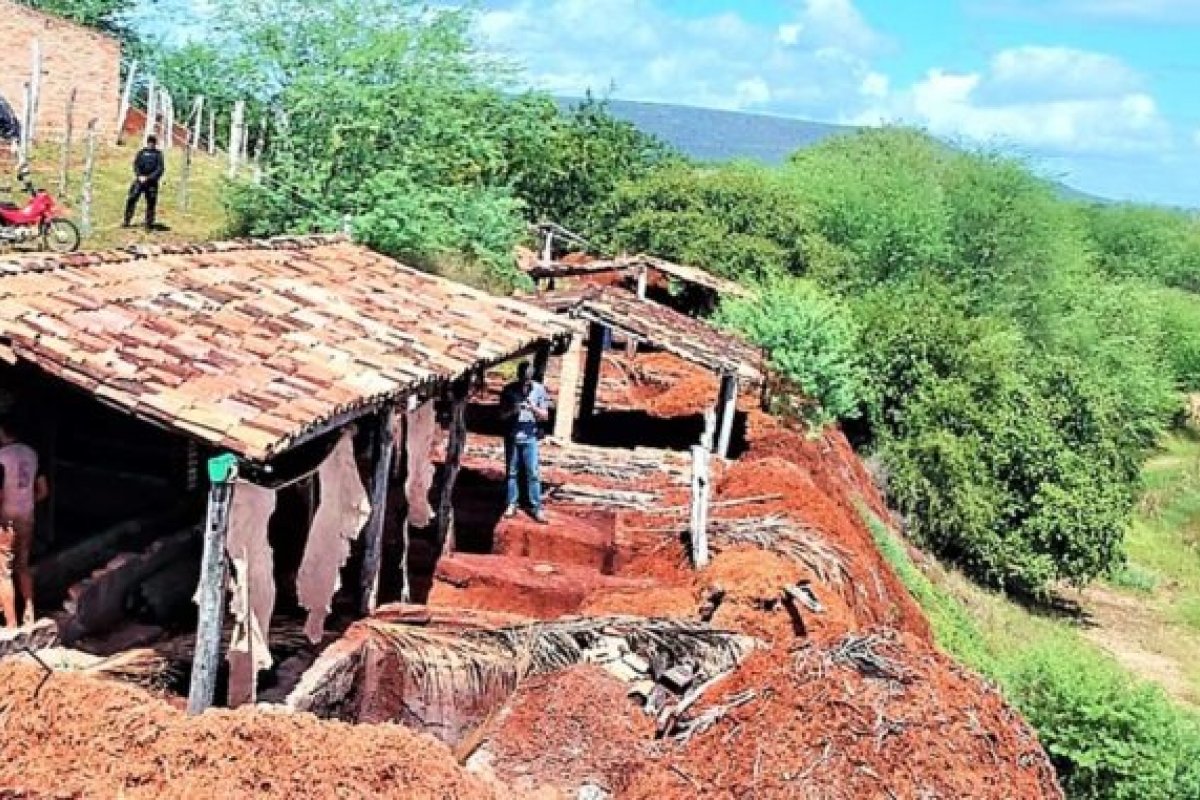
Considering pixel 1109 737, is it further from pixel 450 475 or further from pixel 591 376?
pixel 591 376

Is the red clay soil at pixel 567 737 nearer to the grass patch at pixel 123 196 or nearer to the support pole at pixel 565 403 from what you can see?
the support pole at pixel 565 403

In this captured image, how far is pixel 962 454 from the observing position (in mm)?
28156

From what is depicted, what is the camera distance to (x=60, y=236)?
20.0 meters

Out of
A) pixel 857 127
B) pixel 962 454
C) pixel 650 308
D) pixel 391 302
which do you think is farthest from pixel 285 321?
pixel 857 127

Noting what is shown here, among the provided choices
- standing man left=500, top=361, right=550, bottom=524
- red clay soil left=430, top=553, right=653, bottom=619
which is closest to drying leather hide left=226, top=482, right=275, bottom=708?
red clay soil left=430, top=553, right=653, bottom=619

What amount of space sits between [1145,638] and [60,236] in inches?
911

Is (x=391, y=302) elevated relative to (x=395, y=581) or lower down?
elevated

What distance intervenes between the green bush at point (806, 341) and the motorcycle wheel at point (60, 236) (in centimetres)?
1202

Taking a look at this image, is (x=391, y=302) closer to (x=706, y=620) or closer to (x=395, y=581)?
(x=395, y=581)

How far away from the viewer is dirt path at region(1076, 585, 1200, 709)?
87.7ft

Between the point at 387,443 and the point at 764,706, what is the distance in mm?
3901

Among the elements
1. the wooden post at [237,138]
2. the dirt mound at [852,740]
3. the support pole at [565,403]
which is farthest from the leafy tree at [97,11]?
the dirt mound at [852,740]

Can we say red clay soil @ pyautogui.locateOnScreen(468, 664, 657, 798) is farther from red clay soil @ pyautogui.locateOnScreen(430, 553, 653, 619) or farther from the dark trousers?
the dark trousers

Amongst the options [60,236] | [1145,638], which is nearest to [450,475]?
[60,236]
